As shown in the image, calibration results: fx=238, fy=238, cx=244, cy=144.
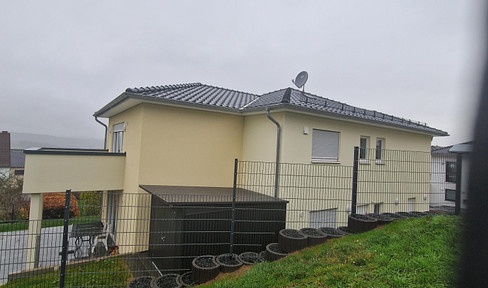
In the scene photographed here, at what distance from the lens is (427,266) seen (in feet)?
9.96

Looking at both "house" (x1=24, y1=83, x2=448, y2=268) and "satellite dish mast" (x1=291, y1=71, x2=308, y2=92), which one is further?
"satellite dish mast" (x1=291, y1=71, x2=308, y2=92)

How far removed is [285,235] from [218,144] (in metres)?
4.28

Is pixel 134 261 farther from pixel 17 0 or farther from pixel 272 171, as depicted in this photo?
pixel 17 0

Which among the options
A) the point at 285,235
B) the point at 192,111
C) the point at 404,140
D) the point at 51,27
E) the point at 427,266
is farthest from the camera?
the point at 404,140

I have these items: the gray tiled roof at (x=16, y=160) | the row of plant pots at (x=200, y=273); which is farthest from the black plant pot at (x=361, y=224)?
the gray tiled roof at (x=16, y=160)

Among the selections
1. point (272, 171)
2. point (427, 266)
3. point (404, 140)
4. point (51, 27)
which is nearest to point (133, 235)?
→ point (272, 171)

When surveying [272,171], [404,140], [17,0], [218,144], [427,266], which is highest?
[17,0]

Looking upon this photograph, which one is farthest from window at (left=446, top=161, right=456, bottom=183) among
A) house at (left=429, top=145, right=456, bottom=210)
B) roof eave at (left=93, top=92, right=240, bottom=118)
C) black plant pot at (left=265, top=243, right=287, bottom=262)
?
roof eave at (left=93, top=92, right=240, bottom=118)

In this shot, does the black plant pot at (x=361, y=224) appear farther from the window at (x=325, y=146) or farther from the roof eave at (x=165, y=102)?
the roof eave at (x=165, y=102)

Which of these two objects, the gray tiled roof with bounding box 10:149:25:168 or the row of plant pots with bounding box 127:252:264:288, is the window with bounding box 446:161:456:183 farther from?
the gray tiled roof with bounding box 10:149:25:168

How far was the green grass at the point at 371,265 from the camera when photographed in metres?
2.88

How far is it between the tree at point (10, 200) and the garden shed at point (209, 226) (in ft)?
58.5

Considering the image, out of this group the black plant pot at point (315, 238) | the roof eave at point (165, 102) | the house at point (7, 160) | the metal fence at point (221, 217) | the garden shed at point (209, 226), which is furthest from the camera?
the house at point (7, 160)

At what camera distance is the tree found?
16.7 m
